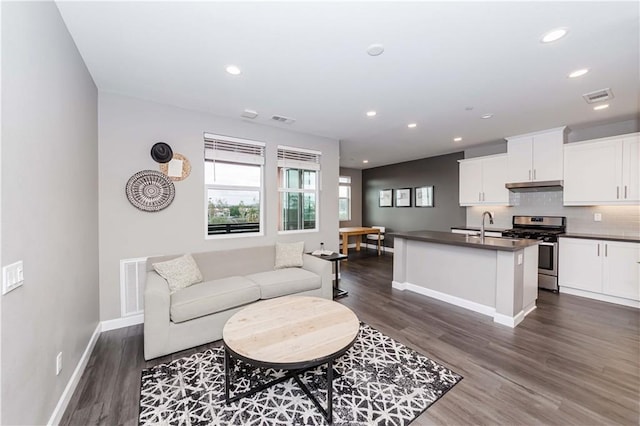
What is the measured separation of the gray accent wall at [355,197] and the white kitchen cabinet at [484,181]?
3579 millimetres

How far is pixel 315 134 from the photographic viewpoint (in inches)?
181

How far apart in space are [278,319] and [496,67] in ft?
9.91

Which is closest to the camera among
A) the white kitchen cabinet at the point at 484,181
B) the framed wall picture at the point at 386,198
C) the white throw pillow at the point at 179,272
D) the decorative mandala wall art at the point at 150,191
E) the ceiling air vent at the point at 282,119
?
the white throw pillow at the point at 179,272

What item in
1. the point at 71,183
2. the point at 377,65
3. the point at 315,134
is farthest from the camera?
the point at 315,134

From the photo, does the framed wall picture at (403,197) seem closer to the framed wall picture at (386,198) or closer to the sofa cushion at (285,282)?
the framed wall picture at (386,198)

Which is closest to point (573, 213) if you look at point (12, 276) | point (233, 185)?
point (233, 185)

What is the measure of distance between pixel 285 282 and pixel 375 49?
2596 mm

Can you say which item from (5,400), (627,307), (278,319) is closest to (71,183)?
(5,400)

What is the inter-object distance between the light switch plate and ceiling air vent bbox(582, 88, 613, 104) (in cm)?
515

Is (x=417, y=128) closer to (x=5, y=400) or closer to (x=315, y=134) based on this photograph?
(x=315, y=134)

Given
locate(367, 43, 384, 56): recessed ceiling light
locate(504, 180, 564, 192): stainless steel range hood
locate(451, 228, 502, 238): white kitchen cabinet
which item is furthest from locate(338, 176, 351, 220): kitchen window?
locate(367, 43, 384, 56): recessed ceiling light

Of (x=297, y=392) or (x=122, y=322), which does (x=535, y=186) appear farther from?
(x=122, y=322)

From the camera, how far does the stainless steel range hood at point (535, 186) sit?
434 cm

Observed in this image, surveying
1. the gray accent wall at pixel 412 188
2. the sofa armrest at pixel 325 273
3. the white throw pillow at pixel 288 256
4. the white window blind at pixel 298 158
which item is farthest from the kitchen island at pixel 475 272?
the gray accent wall at pixel 412 188
